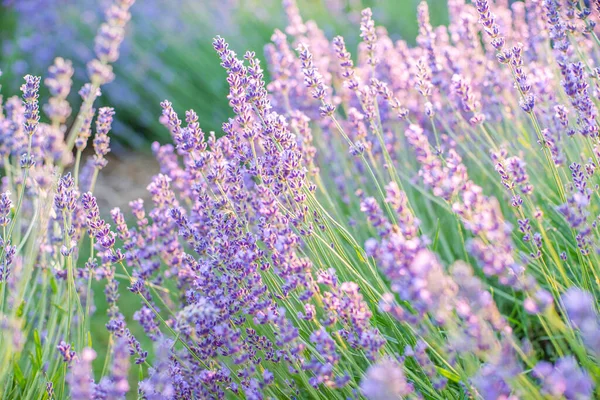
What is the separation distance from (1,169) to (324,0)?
318cm

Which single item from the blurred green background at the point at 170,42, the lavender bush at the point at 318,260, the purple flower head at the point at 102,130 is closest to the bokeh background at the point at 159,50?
the blurred green background at the point at 170,42

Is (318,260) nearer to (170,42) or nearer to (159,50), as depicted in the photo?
(170,42)

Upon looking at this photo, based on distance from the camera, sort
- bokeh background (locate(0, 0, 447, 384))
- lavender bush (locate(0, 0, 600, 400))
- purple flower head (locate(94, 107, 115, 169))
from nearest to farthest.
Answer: lavender bush (locate(0, 0, 600, 400)) < purple flower head (locate(94, 107, 115, 169)) < bokeh background (locate(0, 0, 447, 384))

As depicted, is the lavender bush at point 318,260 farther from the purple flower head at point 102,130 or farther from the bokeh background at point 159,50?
the bokeh background at point 159,50

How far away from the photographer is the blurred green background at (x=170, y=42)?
5125 millimetres

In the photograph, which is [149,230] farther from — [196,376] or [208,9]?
[208,9]

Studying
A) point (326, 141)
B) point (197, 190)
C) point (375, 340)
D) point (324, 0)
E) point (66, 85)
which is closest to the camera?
point (375, 340)

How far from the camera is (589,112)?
5.48 ft

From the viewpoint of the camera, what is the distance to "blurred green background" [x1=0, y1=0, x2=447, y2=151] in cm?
512

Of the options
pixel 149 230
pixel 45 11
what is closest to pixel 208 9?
pixel 45 11

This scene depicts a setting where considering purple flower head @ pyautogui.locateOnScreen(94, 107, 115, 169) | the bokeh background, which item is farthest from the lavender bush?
the bokeh background

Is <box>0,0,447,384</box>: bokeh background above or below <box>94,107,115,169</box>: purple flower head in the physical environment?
below

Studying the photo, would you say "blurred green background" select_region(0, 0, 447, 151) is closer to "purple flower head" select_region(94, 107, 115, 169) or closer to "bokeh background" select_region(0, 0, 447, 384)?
"bokeh background" select_region(0, 0, 447, 384)

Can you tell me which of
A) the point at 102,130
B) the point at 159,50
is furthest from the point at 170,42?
the point at 102,130
